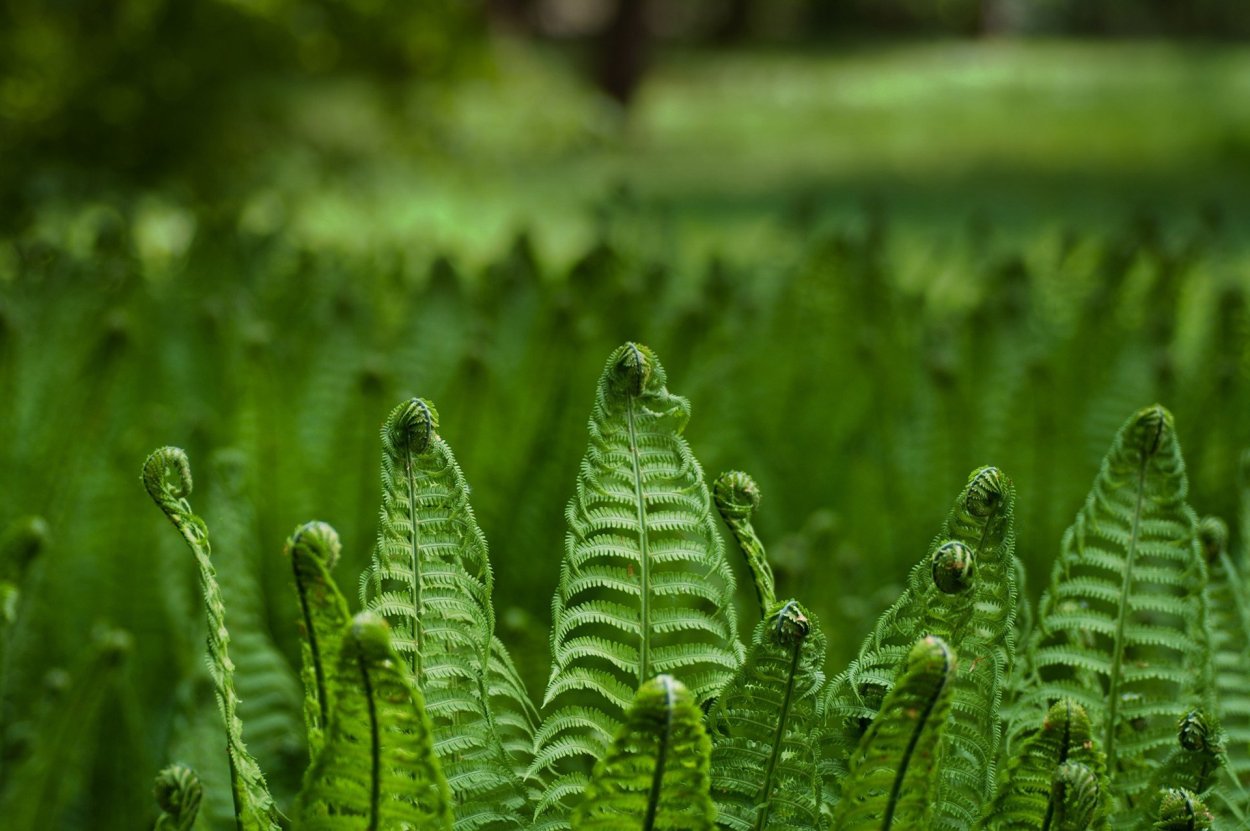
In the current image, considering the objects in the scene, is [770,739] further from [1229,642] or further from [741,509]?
[1229,642]

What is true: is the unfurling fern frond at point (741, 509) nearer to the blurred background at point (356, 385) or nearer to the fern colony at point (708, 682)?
the fern colony at point (708, 682)

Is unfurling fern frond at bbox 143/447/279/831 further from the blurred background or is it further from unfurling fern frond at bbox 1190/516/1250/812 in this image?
unfurling fern frond at bbox 1190/516/1250/812

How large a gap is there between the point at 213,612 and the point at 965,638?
47 cm

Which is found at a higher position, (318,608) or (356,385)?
(356,385)

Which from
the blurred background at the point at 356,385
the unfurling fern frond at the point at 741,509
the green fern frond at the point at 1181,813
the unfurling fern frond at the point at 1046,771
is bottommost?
the green fern frond at the point at 1181,813

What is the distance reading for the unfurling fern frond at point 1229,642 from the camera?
1.08m

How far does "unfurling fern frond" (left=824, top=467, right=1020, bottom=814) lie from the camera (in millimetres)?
839

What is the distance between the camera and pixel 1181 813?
0.80 metres

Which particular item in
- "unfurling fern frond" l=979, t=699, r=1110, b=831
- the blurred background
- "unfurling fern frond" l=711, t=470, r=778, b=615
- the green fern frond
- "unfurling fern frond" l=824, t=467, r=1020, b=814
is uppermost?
the blurred background

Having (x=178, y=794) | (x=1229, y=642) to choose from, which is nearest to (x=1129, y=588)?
(x=1229, y=642)

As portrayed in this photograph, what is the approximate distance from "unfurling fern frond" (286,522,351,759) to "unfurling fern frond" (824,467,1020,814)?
33 cm

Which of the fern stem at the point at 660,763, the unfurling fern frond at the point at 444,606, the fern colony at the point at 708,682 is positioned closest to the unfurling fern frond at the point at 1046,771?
the fern colony at the point at 708,682

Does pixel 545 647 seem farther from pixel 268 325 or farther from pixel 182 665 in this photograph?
pixel 268 325

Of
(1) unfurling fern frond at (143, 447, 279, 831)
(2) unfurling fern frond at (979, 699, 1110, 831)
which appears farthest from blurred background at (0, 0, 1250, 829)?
(2) unfurling fern frond at (979, 699, 1110, 831)
